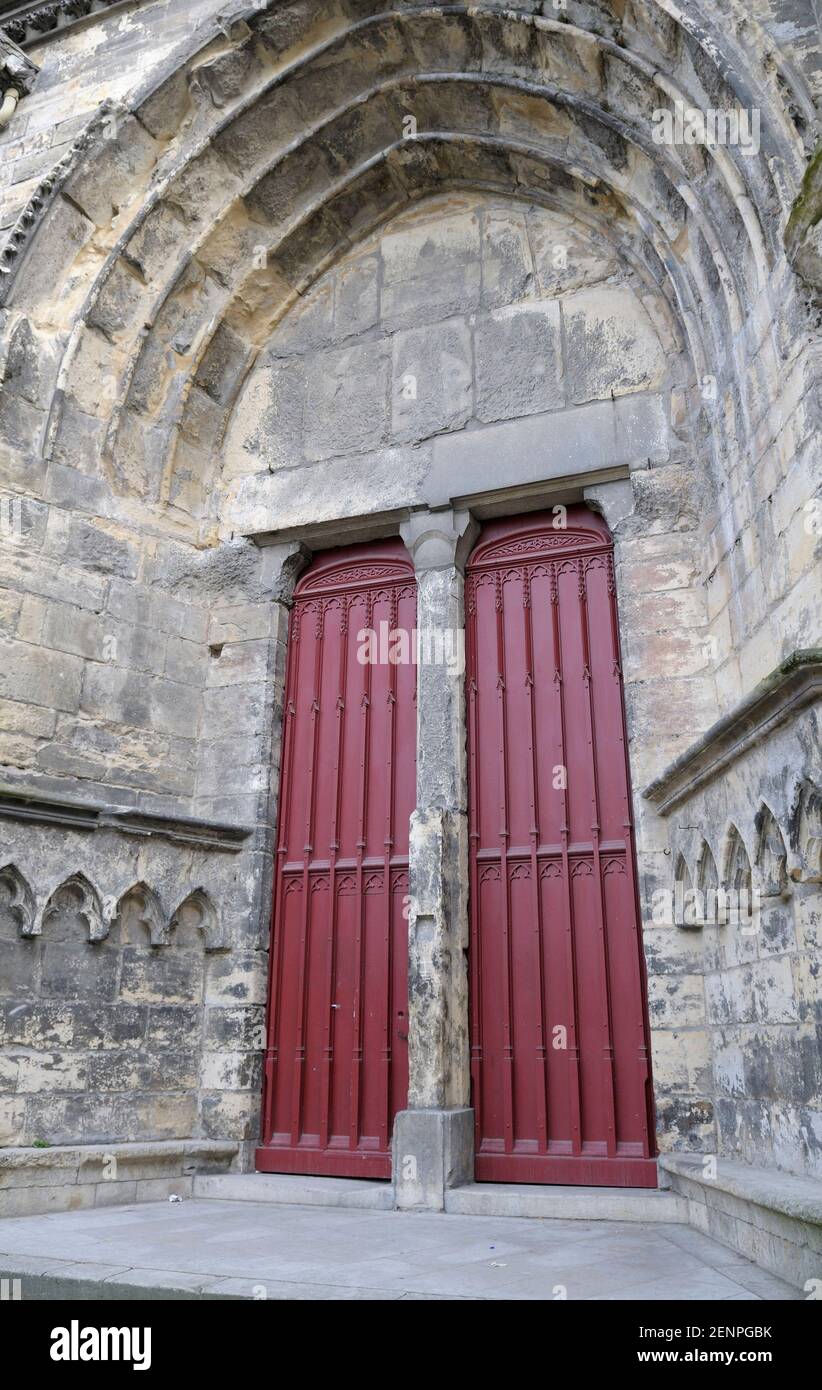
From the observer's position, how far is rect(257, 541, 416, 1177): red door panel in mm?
4648

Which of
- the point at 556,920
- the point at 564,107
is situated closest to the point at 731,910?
the point at 556,920

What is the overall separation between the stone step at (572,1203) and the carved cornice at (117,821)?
74.5 inches

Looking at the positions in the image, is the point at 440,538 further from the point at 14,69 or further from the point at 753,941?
the point at 14,69

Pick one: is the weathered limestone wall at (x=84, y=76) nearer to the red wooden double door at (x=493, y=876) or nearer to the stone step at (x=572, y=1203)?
the red wooden double door at (x=493, y=876)

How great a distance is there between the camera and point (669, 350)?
16.4ft

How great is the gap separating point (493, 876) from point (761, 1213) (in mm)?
2015

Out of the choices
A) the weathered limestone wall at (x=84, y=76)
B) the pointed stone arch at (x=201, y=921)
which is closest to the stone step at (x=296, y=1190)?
the pointed stone arch at (x=201, y=921)

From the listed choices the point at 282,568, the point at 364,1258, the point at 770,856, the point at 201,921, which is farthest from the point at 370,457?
the point at 364,1258

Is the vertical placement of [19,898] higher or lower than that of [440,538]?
lower

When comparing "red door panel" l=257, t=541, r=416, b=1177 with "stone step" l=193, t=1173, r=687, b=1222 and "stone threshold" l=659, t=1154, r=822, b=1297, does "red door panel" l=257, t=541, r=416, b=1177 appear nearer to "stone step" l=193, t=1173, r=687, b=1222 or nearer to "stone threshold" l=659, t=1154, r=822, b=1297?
"stone step" l=193, t=1173, r=687, b=1222

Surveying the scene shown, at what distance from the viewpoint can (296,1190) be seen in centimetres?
434

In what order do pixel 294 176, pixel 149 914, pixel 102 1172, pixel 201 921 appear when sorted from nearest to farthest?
pixel 102 1172 < pixel 149 914 < pixel 201 921 < pixel 294 176

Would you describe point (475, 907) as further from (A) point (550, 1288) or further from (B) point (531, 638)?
(A) point (550, 1288)

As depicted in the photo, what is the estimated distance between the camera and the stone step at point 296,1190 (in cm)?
425
